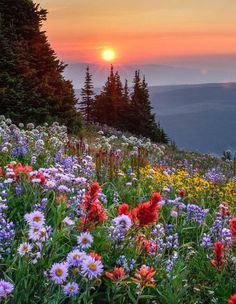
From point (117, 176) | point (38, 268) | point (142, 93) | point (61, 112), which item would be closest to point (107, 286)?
point (38, 268)

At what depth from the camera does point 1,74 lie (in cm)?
2242

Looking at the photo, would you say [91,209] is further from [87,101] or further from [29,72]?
[87,101]

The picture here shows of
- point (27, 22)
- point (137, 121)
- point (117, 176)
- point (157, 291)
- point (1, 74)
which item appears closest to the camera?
point (157, 291)

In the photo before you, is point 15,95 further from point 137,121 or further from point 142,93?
point 142,93

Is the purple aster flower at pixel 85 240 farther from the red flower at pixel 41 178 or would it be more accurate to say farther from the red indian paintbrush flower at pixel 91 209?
the red flower at pixel 41 178

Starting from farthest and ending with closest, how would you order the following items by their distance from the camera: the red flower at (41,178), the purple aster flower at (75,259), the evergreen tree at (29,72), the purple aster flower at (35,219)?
the evergreen tree at (29,72) < the red flower at (41,178) < the purple aster flower at (35,219) < the purple aster flower at (75,259)

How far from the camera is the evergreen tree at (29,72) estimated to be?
2284 cm

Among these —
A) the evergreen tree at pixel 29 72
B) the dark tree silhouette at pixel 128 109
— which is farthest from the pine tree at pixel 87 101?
the evergreen tree at pixel 29 72

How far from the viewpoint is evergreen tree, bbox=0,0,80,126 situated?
2284 centimetres

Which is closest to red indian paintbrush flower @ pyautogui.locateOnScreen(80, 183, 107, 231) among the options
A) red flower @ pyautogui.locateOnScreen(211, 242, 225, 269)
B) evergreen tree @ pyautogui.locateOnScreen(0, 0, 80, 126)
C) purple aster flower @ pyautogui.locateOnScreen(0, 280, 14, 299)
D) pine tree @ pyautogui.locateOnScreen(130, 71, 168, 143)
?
red flower @ pyautogui.locateOnScreen(211, 242, 225, 269)

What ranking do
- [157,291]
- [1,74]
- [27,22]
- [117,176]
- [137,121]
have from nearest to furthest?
1. [157,291]
2. [117,176]
3. [1,74]
4. [27,22]
5. [137,121]

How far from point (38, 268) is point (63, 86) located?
2206 centimetres

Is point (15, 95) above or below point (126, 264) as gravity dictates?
above

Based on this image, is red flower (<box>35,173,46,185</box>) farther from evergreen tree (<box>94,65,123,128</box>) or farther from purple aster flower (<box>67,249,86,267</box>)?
evergreen tree (<box>94,65,123,128</box>)
